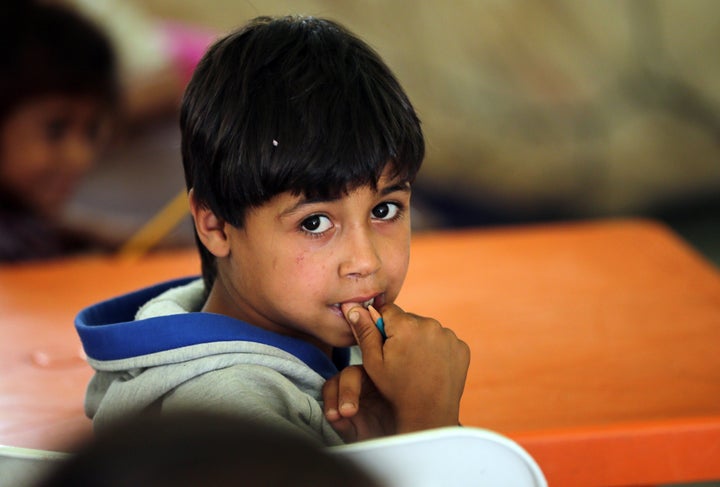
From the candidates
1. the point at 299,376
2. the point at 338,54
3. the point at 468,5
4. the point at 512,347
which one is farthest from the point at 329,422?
the point at 468,5

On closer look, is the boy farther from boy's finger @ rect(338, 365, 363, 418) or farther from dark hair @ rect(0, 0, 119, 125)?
dark hair @ rect(0, 0, 119, 125)

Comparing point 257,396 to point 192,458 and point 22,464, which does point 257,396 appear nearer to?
point 22,464

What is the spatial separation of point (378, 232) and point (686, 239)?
7.63 ft

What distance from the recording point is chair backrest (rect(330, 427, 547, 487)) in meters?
0.72

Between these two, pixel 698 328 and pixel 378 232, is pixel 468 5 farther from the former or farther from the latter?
pixel 378 232

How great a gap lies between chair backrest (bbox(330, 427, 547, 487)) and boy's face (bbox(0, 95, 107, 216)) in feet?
5.09

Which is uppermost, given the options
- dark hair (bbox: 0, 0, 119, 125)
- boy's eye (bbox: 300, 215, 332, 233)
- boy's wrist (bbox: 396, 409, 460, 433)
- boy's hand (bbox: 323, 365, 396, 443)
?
dark hair (bbox: 0, 0, 119, 125)

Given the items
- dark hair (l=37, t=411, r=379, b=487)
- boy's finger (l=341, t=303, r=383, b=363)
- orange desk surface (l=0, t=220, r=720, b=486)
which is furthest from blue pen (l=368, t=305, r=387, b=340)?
dark hair (l=37, t=411, r=379, b=487)

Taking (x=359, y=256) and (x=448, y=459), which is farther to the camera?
(x=359, y=256)

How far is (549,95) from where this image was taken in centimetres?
306

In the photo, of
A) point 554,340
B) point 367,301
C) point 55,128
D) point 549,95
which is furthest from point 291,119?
point 549,95

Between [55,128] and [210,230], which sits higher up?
[55,128]

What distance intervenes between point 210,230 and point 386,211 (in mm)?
173

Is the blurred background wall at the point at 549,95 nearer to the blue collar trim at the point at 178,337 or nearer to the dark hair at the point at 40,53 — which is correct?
the dark hair at the point at 40,53
